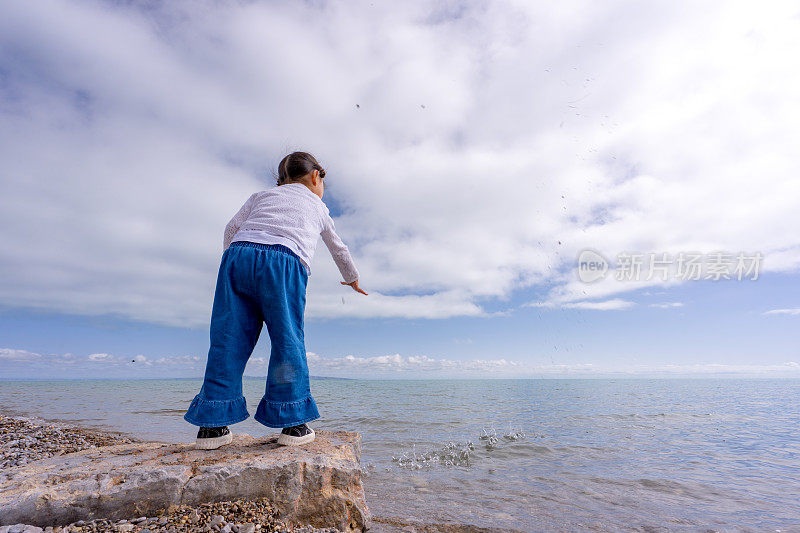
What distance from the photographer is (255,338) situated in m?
3.29

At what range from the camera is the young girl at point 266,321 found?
2984mm

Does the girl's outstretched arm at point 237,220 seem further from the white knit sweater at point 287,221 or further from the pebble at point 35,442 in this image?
the pebble at point 35,442

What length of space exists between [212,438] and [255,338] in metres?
0.81

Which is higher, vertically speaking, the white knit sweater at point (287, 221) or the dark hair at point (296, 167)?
the dark hair at point (296, 167)

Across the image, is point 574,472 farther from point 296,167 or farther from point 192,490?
point 296,167

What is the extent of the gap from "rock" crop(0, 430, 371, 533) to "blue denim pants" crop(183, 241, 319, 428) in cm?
30

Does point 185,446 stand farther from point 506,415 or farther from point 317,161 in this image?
point 506,415

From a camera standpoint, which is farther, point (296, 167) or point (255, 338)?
point (296, 167)

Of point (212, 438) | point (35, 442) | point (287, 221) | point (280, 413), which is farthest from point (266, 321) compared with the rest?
point (35, 442)

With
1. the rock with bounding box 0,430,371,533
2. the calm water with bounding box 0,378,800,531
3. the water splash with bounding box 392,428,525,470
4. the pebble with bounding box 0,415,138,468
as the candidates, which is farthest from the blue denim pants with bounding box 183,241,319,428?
the water splash with bounding box 392,428,525,470

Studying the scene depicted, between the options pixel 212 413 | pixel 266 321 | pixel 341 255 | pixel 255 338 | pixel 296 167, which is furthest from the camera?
pixel 341 255

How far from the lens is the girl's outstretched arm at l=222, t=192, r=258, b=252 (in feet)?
11.7

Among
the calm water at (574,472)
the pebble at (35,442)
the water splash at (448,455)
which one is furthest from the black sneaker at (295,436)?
the pebble at (35,442)

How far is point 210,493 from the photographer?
247 centimetres
